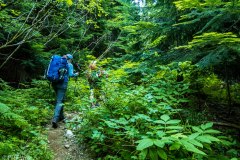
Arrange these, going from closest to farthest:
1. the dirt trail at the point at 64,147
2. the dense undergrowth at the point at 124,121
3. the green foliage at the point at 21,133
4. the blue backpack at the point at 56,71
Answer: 1. the dense undergrowth at the point at 124,121
2. the green foliage at the point at 21,133
3. the dirt trail at the point at 64,147
4. the blue backpack at the point at 56,71

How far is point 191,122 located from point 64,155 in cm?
284

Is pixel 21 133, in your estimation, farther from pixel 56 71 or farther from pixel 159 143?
pixel 159 143

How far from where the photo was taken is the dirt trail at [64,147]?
5.26 meters

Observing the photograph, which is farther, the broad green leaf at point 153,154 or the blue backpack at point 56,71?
the blue backpack at point 56,71

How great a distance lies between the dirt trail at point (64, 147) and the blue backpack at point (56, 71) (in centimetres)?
160

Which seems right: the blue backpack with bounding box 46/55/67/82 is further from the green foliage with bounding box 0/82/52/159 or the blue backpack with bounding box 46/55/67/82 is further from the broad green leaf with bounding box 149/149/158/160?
the broad green leaf with bounding box 149/149/158/160

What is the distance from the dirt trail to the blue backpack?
1.60 metres

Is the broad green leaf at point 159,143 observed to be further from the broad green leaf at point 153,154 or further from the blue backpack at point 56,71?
the blue backpack at point 56,71

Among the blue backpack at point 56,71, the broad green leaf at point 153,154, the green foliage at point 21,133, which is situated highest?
the blue backpack at point 56,71

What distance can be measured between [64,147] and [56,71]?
8.42 feet

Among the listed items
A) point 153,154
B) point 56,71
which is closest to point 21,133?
point 56,71

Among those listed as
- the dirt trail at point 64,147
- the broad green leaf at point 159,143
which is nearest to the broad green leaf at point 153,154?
the broad green leaf at point 159,143

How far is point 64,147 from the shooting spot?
5.77 metres

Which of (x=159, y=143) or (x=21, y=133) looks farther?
(x=21, y=133)
